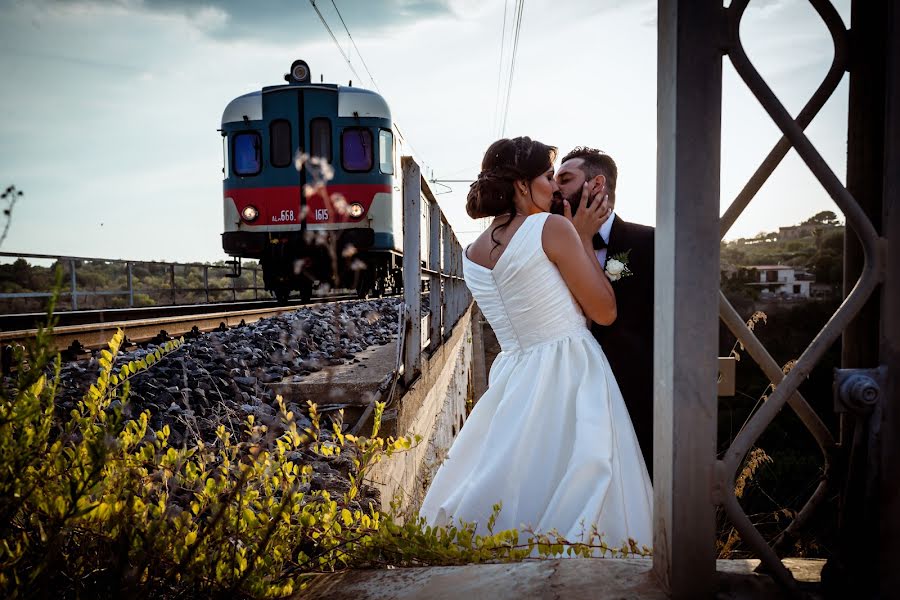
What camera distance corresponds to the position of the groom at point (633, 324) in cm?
270

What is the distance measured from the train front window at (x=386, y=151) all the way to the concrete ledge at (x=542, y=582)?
9623 millimetres

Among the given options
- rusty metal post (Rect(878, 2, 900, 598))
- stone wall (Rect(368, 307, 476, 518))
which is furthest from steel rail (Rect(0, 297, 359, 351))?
rusty metal post (Rect(878, 2, 900, 598))

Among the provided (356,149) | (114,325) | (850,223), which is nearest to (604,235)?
(850,223)

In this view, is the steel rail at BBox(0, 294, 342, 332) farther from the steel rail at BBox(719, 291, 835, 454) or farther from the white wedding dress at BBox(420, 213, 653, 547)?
the steel rail at BBox(719, 291, 835, 454)

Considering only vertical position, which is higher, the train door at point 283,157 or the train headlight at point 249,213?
the train door at point 283,157

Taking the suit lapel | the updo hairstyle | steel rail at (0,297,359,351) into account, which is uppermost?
the updo hairstyle

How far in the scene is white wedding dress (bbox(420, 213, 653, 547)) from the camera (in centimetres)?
222

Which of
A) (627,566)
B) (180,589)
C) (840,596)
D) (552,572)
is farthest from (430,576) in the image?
(840,596)

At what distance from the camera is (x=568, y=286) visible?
2.60 meters

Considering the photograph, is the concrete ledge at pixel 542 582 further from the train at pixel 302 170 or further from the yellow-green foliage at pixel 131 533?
the train at pixel 302 170

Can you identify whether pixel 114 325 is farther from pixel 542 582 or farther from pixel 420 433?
pixel 542 582

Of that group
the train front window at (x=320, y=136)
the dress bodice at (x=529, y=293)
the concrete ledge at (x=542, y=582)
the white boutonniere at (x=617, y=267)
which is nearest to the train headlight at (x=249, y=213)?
the train front window at (x=320, y=136)

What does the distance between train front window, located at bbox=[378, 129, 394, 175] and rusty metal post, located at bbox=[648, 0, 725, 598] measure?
971 cm

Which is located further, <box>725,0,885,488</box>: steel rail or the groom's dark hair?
the groom's dark hair
